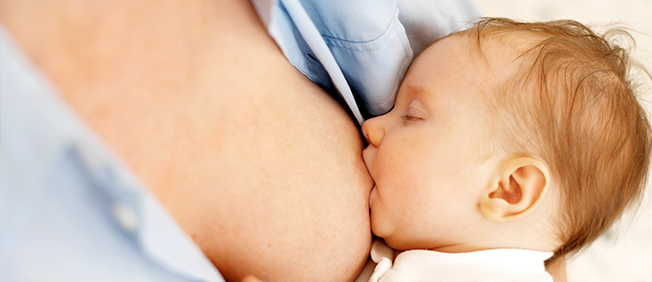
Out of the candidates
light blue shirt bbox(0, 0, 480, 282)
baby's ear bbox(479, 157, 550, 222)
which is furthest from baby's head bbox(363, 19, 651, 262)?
light blue shirt bbox(0, 0, 480, 282)

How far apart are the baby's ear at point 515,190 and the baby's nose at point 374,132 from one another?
20cm

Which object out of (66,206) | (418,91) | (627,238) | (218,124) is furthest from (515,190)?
(627,238)

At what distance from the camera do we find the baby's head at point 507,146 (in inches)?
27.1

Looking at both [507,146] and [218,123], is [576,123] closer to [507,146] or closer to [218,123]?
[507,146]

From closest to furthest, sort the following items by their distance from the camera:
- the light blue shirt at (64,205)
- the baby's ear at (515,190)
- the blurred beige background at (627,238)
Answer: the light blue shirt at (64,205) → the baby's ear at (515,190) → the blurred beige background at (627,238)

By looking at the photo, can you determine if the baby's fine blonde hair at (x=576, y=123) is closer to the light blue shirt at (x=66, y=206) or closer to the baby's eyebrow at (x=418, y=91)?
the baby's eyebrow at (x=418, y=91)

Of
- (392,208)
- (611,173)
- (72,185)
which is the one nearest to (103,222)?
(72,185)

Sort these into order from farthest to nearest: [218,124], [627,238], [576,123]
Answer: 1. [627,238]
2. [576,123]
3. [218,124]

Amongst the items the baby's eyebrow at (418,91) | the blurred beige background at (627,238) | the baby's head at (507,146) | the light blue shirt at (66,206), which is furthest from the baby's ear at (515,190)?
the blurred beige background at (627,238)

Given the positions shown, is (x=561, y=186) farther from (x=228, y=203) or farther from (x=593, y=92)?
(x=228, y=203)

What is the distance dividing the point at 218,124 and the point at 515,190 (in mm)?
485

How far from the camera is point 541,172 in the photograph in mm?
679

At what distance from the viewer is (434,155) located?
0.71 meters

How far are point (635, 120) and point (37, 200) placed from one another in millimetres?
892
